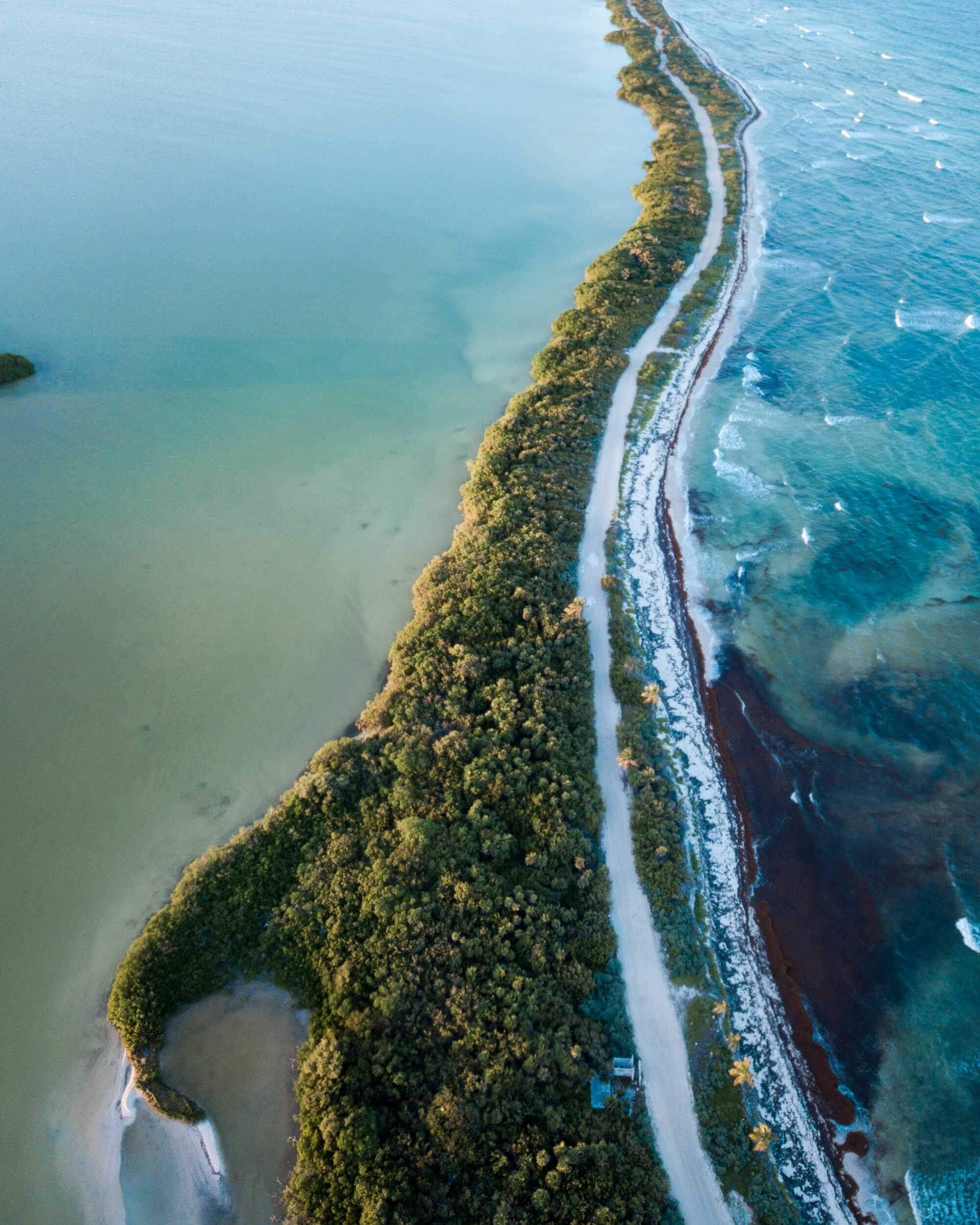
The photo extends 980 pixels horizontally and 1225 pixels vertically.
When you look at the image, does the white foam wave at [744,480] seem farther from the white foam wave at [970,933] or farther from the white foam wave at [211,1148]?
the white foam wave at [211,1148]

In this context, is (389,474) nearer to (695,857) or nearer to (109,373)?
(109,373)

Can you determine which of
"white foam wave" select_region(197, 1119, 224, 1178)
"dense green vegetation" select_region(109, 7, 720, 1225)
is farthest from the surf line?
"white foam wave" select_region(197, 1119, 224, 1178)

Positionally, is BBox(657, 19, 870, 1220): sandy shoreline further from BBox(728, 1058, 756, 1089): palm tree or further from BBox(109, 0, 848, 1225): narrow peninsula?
BBox(109, 0, 848, 1225): narrow peninsula

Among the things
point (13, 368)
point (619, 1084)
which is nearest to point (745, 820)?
point (619, 1084)

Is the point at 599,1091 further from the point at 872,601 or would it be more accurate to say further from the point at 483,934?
the point at 872,601

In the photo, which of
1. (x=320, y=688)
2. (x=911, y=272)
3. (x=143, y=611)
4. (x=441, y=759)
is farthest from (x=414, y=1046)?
(x=911, y=272)
